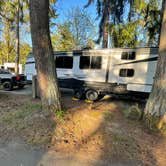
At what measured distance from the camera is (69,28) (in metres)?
23.0

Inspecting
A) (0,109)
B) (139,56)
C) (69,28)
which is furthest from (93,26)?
(0,109)

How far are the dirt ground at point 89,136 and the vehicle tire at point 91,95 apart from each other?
4.12 meters

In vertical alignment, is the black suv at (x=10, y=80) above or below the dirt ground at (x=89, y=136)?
above

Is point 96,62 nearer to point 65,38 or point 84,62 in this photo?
point 84,62

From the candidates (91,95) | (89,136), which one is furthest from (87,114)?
(91,95)

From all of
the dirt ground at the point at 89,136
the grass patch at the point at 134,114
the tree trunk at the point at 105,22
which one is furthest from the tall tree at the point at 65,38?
the dirt ground at the point at 89,136

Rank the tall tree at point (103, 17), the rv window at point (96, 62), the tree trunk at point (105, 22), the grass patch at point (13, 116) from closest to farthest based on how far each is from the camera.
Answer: the grass patch at point (13, 116) < the rv window at point (96, 62) < the tall tree at point (103, 17) < the tree trunk at point (105, 22)

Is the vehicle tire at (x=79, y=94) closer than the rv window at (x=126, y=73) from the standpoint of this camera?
No

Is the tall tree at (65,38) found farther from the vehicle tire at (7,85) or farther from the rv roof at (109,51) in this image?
the rv roof at (109,51)

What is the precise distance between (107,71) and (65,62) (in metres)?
2.61

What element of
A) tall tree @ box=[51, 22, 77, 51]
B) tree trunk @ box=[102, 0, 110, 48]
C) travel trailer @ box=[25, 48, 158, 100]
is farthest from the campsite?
tall tree @ box=[51, 22, 77, 51]

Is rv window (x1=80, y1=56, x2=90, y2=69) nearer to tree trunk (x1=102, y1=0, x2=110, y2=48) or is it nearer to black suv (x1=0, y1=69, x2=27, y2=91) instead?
tree trunk (x1=102, y1=0, x2=110, y2=48)

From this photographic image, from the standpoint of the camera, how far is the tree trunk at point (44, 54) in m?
5.14

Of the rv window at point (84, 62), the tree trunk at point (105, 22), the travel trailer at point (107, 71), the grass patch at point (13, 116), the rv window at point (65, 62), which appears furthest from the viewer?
the tree trunk at point (105, 22)
